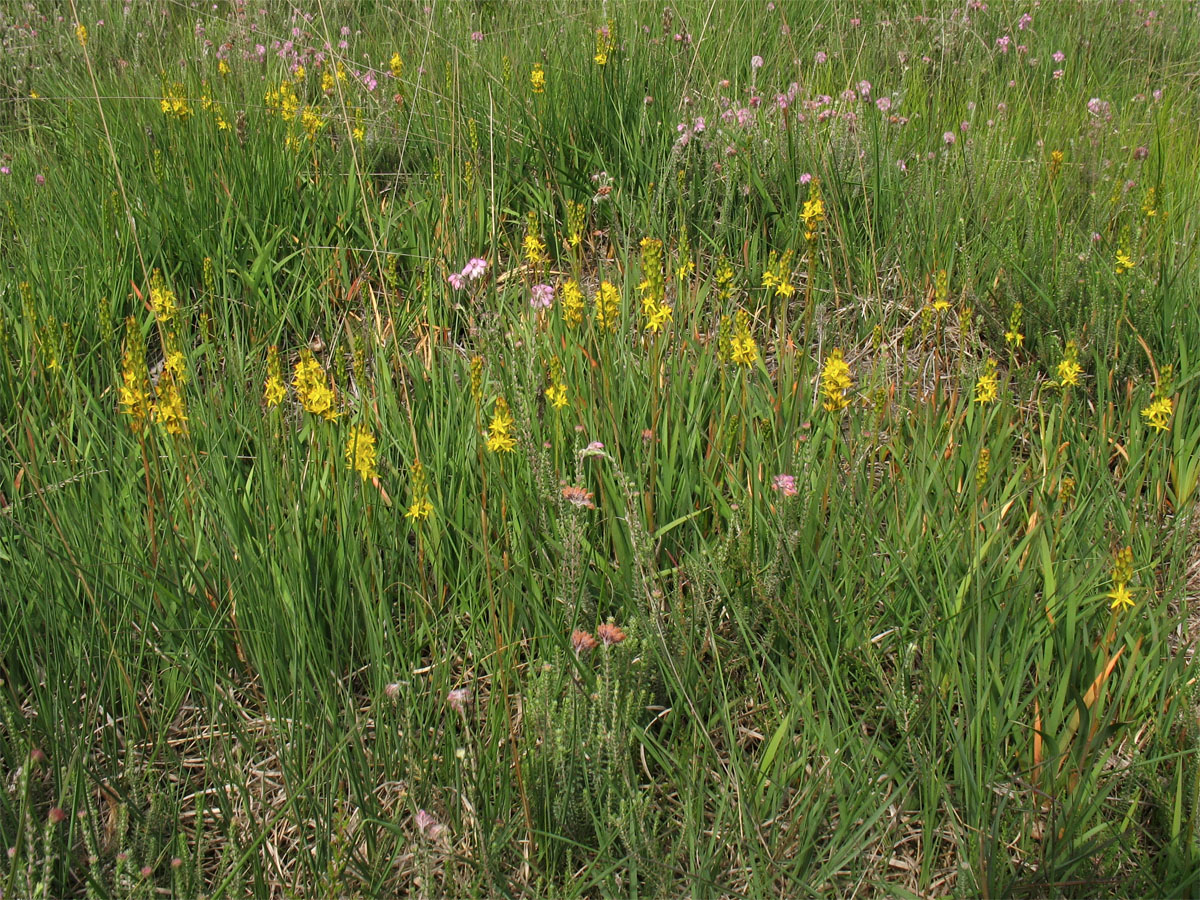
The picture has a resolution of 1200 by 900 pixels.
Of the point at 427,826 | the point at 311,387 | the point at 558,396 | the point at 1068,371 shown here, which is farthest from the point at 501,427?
the point at 1068,371

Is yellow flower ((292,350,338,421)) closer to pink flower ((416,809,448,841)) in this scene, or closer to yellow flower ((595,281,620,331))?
yellow flower ((595,281,620,331))

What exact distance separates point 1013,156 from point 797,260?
3.48ft

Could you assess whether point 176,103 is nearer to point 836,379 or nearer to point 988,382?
point 836,379

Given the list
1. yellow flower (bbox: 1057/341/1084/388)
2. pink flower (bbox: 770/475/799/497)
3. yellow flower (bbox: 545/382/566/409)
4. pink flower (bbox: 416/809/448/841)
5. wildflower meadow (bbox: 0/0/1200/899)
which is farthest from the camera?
yellow flower (bbox: 1057/341/1084/388)

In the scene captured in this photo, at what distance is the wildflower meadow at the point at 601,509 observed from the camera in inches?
53.0

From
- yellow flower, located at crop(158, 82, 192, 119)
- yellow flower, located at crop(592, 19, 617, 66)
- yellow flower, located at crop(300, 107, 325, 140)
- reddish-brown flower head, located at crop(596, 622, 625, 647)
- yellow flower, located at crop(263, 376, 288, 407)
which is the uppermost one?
yellow flower, located at crop(592, 19, 617, 66)

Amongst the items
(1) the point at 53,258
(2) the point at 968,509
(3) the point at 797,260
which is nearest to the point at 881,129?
(3) the point at 797,260

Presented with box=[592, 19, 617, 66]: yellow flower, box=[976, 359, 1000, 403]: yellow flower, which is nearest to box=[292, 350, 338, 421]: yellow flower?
box=[976, 359, 1000, 403]: yellow flower

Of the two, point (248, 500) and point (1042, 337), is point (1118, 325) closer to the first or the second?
point (1042, 337)

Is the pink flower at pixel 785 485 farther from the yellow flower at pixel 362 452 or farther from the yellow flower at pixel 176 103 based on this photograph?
the yellow flower at pixel 176 103

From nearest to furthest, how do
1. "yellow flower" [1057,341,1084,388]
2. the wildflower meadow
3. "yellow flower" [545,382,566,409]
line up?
the wildflower meadow
"yellow flower" [545,382,566,409]
"yellow flower" [1057,341,1084,388]

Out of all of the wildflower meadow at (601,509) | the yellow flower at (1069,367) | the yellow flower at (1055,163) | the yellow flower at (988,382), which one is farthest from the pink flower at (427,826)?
the yellow flower at (1055,163)

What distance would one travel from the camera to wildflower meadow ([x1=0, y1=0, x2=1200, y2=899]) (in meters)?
1.35

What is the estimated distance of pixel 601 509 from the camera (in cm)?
186
